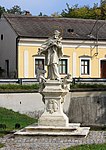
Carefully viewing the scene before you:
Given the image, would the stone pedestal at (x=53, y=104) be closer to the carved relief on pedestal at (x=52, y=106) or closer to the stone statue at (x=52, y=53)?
the carved relief on pedestal at (x=52, y=106)

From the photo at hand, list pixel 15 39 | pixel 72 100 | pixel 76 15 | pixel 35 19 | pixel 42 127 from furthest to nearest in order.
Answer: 1. pixel 76 15
2. pixel 35 19
3. pixel 15 39
4. pixel 72 100
5. pixel 42 127

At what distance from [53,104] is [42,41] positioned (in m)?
21.9

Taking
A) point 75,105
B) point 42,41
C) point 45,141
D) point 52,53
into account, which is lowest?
point 45,141

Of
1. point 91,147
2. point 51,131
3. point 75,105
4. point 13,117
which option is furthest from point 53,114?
point 75,105

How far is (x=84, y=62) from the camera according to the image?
41.8 metres

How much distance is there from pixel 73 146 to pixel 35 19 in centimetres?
2972

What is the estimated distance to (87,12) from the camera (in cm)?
6078

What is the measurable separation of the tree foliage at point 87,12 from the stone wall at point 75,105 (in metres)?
25.4

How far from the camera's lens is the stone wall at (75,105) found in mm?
32094

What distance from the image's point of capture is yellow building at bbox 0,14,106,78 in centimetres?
3991

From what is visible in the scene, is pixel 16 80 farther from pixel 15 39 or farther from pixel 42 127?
pixel 42 127

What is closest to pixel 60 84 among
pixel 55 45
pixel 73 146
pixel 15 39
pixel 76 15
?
pixel 55 45

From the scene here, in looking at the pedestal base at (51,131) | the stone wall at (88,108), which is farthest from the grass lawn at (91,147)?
the stone wall at (88,108)

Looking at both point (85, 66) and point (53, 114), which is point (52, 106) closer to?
point (53, 114)
